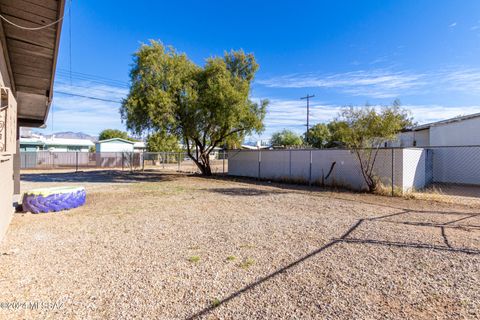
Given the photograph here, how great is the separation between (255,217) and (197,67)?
1316cm

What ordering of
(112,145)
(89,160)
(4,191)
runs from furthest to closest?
(112,145) → (89,160) → (4,191)

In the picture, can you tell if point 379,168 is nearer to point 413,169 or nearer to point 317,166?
point 413,169

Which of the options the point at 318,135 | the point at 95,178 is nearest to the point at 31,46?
the point at 95,178

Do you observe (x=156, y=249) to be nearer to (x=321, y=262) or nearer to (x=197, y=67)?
(x=321, y=262)

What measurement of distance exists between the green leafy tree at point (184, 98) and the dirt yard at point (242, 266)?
9.32 m

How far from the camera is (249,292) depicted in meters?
2.96

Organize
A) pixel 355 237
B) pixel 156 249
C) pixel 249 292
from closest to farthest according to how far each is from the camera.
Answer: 1. pixel 249 292
2. pixel 156 249
3. pixel 355 237

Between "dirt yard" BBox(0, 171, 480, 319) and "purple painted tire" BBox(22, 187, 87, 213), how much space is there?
0.33m

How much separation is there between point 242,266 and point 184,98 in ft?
43.8

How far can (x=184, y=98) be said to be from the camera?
1552 centimetres

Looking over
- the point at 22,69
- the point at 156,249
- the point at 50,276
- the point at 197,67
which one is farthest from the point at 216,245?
the point at 197,67

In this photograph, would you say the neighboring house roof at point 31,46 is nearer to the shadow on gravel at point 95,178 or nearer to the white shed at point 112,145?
the shadow on gravel at point 95,178

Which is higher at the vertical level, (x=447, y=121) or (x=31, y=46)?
(x=447, y=121)

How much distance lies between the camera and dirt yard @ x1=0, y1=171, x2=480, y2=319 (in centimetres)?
266
